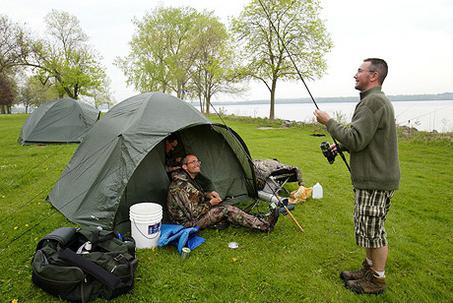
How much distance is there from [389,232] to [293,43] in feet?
49.5

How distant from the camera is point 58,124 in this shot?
1056cm

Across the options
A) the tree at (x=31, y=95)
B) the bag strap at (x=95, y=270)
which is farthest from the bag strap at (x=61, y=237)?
the tree at (x=31, y=95)

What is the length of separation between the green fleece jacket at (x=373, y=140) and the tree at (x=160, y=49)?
25.4m

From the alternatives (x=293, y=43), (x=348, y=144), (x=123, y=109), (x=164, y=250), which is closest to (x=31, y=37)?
(x=293, y=43)

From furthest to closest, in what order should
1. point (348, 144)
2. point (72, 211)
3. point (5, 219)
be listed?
point (5, 219) < point (72, 211) < point (348, 144)

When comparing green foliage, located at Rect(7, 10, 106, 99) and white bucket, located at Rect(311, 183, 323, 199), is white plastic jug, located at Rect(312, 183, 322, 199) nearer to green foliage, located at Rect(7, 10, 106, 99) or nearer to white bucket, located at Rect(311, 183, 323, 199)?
white bucket, located at Rect(311, 183, 323, 199)

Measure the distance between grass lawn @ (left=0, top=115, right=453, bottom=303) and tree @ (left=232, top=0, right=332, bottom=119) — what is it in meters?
12.4

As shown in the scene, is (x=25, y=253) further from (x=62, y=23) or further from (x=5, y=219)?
(x=62, y=23)

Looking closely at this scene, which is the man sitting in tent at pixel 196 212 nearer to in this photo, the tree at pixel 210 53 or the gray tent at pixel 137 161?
the gray tent at pixel 137 161

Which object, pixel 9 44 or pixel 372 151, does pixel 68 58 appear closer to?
pixel 9 44

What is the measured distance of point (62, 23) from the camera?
83.1ft

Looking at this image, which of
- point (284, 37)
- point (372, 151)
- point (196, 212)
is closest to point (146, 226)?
point (196, 212)

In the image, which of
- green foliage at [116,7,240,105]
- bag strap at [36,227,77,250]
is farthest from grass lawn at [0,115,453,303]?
green foliage at [116,7,240,105]

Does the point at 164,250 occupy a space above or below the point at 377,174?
below
